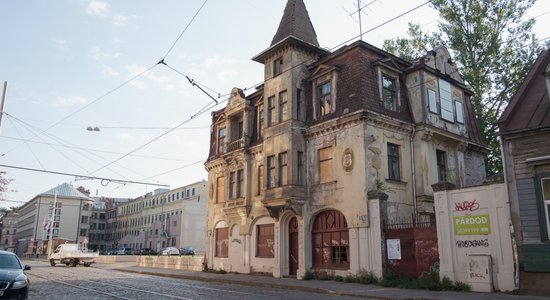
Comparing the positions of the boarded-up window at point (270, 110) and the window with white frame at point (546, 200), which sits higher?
the boarded-up window at point (270, 110)

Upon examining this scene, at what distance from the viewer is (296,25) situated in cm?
2592

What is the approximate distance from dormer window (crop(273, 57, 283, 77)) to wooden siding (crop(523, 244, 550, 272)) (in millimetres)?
16040

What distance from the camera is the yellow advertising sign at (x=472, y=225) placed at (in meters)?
16.4

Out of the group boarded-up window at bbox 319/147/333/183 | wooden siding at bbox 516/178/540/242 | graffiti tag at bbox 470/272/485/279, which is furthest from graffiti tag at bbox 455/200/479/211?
boarded-up window at bbox 319/147/333/183

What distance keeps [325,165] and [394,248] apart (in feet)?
19.0

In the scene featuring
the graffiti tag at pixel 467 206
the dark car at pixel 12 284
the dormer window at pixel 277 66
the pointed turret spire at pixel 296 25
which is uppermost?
the pointed turret spire at pixel 296 25

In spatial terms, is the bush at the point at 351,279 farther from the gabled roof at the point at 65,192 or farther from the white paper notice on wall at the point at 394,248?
the gabled roof at the point at 65,192

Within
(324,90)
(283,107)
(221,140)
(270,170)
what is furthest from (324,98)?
(221,140)

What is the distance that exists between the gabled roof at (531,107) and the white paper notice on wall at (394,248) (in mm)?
6572

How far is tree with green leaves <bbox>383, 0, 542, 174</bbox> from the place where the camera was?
29609mm

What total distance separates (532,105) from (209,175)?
2258 cm

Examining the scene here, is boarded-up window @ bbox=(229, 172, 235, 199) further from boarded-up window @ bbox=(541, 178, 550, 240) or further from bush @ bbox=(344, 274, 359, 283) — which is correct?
boarded-up window @ bbox=(541, 178, 550, 240)

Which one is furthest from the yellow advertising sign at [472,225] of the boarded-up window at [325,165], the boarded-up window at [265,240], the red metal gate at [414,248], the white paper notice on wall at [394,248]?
the boarded-up window at [265,240]

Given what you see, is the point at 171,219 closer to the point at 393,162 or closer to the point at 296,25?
the point at 296,25
